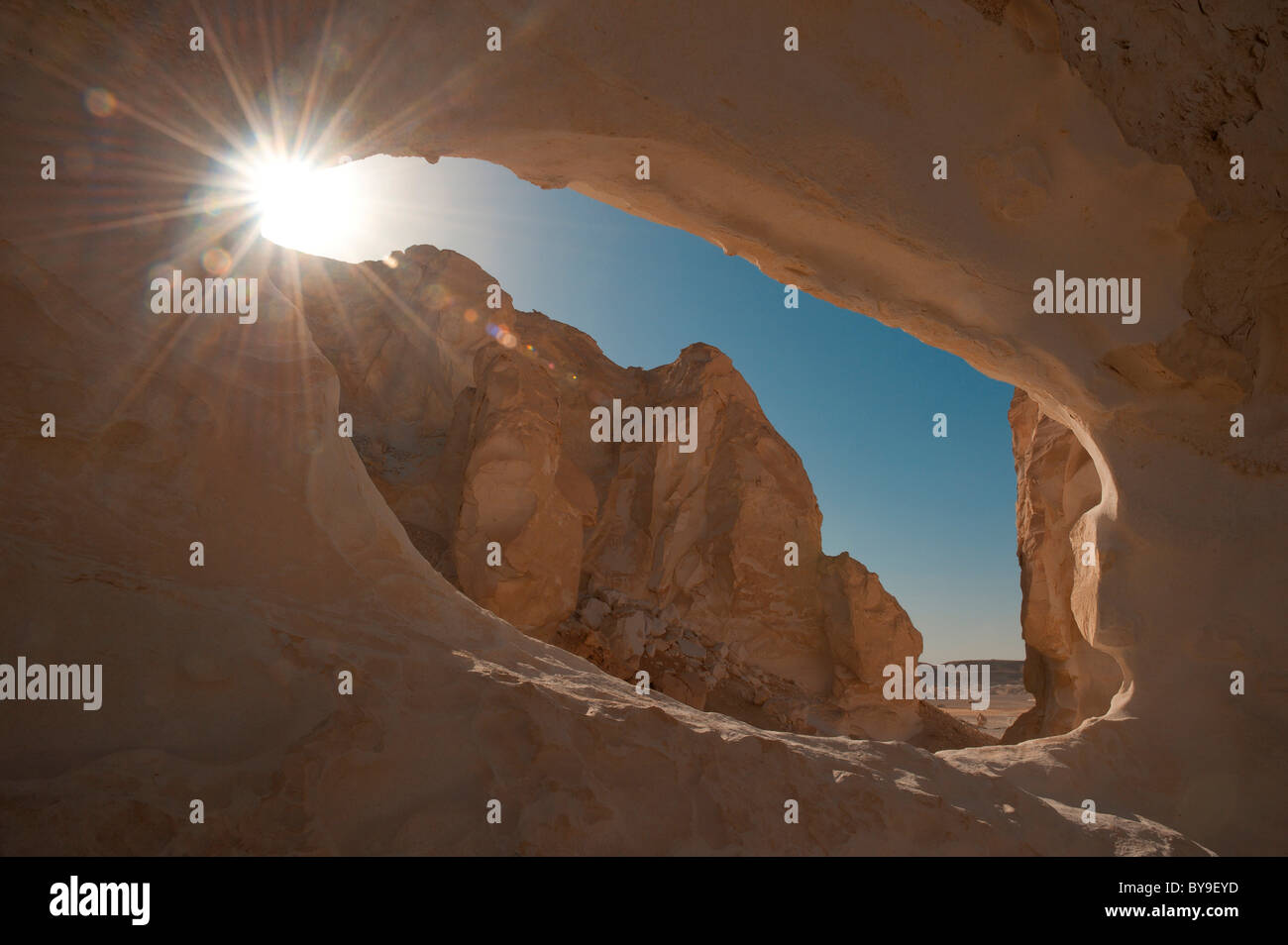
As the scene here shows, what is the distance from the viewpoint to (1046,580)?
12.2 m

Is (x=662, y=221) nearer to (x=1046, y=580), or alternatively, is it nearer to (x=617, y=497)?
(x=1046, y=580)

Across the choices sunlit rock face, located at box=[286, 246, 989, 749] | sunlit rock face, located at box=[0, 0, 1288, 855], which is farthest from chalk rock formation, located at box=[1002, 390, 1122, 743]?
sunlit rock face, located at box=[0, 0, 1288, 855]

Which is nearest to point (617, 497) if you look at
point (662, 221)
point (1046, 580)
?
point (1046, 580)

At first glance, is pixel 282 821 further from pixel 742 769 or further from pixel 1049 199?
pixel 1049 199

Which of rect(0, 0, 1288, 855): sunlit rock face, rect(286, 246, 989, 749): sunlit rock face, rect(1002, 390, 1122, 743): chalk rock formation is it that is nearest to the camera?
rect(0, 0, 1288, 855): sunlit rock face

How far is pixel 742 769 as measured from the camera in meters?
2.80

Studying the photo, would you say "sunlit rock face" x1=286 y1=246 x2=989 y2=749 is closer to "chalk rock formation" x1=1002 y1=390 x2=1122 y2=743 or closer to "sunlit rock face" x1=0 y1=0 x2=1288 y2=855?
"chalk rock formation" x1=1002 y1=390 x2=1122 y2=743

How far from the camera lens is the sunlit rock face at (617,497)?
1289cm

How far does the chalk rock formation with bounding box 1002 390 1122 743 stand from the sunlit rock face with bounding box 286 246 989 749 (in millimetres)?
2951

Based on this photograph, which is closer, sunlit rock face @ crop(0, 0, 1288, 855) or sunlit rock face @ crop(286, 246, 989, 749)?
sunlit rock face @ crop(0, 0, 1288, 855)

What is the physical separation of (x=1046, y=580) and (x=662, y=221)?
10242mm

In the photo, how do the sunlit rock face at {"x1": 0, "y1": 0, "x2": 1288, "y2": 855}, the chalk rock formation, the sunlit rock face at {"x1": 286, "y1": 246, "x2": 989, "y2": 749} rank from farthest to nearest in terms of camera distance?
1. the sunlit rock face at {"x1": 286, "y1": 246, "x2": 989, "y2": 749}
2. the chalk rock formation
3. the sunlit rock face at {"x1": 0, "y1": 0, "x2": 1288, "y2": 855}

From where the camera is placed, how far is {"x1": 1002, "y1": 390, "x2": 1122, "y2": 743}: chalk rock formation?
11.7 metres
